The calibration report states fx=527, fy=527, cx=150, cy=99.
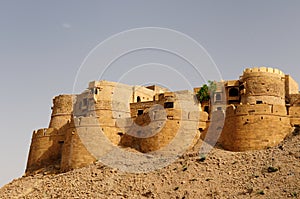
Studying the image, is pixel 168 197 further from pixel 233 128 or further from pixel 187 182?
pixel 233 128

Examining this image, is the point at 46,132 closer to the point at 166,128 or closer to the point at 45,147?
the point at 45,147

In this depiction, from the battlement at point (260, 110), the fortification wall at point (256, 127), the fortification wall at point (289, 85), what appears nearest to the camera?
the fortification wall at point (256, 127)

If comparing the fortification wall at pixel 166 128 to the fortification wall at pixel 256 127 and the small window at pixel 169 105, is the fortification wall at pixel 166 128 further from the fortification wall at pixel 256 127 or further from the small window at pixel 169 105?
the fortification wall at pixel 256 127

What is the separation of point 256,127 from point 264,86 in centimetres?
574

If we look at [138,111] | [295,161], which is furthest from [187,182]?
[138,111]

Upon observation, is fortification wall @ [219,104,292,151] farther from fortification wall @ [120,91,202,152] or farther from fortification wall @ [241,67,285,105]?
fortification wall @ [241,67,285,105]

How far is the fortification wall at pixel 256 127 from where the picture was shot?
33.2 metres

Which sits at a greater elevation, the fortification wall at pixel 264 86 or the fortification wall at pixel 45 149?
the fortification wall at pixel 264 86

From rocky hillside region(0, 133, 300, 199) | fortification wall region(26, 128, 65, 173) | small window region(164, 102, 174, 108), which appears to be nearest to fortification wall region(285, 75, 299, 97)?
rocky hillside region(0, 133, 300, 199)

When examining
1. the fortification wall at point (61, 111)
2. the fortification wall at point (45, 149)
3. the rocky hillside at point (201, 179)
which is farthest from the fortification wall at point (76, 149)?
the fortification wall at point (61, 111)

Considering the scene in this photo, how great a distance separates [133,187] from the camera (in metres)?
31.3

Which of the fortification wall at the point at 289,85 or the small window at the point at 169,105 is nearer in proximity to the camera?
the small window at the point at 169,105

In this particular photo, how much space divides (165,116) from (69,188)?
27.0 feet

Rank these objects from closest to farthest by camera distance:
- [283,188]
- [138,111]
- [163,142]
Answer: [283,188] → [163,142] → [138,111]
